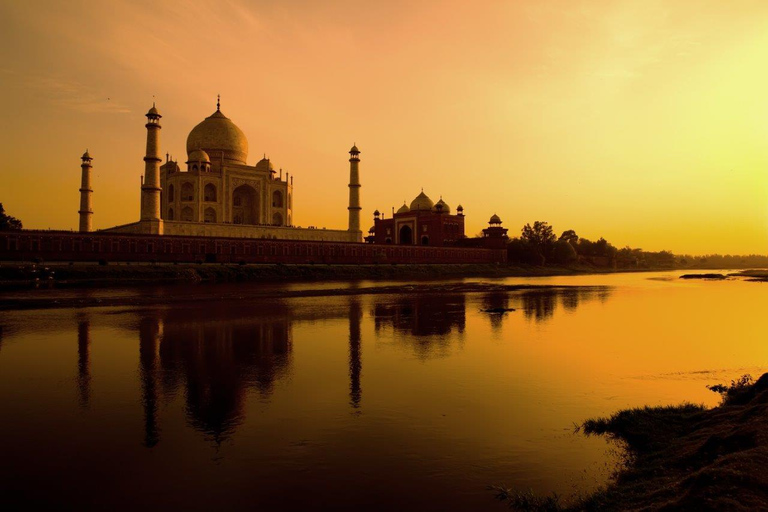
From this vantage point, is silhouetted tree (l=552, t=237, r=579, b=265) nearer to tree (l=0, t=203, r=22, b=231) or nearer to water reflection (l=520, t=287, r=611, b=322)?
water reflection (l=520, t=287, r=611, b=322)

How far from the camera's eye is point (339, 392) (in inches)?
328

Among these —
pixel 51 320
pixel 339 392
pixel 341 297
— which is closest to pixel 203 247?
pixel 341 297

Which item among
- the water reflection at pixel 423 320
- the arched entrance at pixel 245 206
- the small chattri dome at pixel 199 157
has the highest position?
the small chattri dome at pixel 199 157

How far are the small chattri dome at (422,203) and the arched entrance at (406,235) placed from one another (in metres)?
4.07

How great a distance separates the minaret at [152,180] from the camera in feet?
147

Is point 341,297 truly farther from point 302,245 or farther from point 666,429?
point 302,245

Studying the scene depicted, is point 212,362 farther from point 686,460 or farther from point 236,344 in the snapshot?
point 686,460

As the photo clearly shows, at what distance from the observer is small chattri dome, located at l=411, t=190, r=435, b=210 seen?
76438mm

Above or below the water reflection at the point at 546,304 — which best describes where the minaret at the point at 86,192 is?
above

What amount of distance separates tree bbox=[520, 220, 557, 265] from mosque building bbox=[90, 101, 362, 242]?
35380 millimetres

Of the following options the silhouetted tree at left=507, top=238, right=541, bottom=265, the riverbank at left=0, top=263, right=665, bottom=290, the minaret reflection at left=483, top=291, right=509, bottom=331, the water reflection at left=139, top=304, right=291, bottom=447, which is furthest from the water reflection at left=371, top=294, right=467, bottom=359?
the silhouetted tree at left=507, top=238, right=541, bottom=265

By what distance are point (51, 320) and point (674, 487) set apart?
18.3 meters

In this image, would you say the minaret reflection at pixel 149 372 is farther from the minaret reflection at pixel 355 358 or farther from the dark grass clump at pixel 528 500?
the dark grass clump at pixel 528 500

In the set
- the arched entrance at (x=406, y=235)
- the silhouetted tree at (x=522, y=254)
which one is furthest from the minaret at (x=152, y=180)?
the silhouetted tree at (x=522, y=254)
